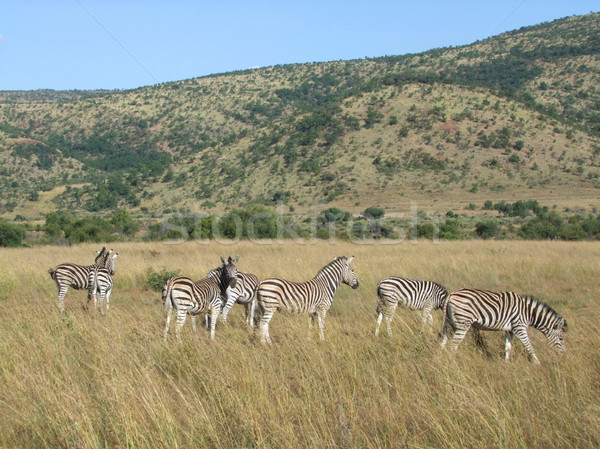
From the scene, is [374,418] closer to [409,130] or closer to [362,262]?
[362,262]

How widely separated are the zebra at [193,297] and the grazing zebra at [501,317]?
351 cm

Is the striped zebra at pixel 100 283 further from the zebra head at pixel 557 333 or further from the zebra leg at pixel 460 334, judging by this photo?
the zebra head at pixel 557 333

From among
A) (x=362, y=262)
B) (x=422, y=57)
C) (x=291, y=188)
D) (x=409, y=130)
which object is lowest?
(x=362, y=262)

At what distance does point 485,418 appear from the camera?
15.1 feet

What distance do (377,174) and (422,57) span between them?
204 feet

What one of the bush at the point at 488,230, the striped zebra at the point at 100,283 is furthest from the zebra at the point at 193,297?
the bush at the point at 488,230

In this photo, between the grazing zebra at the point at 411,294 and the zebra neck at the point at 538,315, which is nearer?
the zebra neck at the point at 538,315

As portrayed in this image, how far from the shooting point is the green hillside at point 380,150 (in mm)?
53062

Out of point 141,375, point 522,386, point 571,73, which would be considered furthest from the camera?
point 571,73

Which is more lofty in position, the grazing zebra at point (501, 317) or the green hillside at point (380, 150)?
the green hillside at point (380, 150)

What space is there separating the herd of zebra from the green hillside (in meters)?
36.4

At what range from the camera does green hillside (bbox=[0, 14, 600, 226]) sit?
174ft

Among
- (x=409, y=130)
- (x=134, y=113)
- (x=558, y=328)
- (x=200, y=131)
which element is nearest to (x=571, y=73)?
(x=409, y=130)

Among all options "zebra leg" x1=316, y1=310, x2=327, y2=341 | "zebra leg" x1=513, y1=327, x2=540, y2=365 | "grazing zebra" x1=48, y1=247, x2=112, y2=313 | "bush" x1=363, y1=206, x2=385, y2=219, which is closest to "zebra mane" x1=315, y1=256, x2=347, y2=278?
"zebra leg" x1=316, y1=310, x2=327, y2=341
